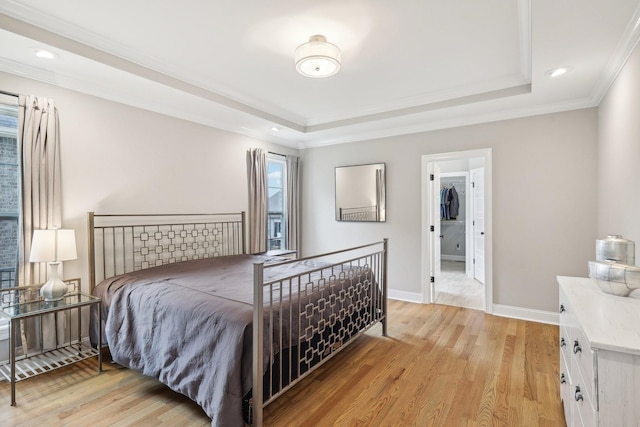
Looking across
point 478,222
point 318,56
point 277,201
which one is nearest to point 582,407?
point 318,56

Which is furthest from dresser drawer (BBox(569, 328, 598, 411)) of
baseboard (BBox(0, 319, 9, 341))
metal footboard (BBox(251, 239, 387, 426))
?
baseboard (BBox(0, 319, 9, 341))

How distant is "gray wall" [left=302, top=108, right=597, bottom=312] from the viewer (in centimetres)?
337

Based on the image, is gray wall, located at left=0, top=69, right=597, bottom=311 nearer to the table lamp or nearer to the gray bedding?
the table lamp

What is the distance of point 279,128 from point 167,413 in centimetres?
355

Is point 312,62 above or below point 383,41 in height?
below

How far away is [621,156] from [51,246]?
14.7 feet

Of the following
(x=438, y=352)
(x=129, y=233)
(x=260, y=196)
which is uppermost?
(x=260, y=196)

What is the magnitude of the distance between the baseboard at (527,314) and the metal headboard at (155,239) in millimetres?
3430

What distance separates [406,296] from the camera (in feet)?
14.7

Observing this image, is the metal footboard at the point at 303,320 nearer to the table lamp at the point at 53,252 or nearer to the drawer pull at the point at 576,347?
the drawer pull at the point at 576,347

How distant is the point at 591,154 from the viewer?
3.30 metres

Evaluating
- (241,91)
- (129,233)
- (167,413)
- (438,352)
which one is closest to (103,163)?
(129,233)

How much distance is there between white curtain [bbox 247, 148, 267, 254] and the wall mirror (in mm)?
1234

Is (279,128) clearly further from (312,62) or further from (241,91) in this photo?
(312,62)
